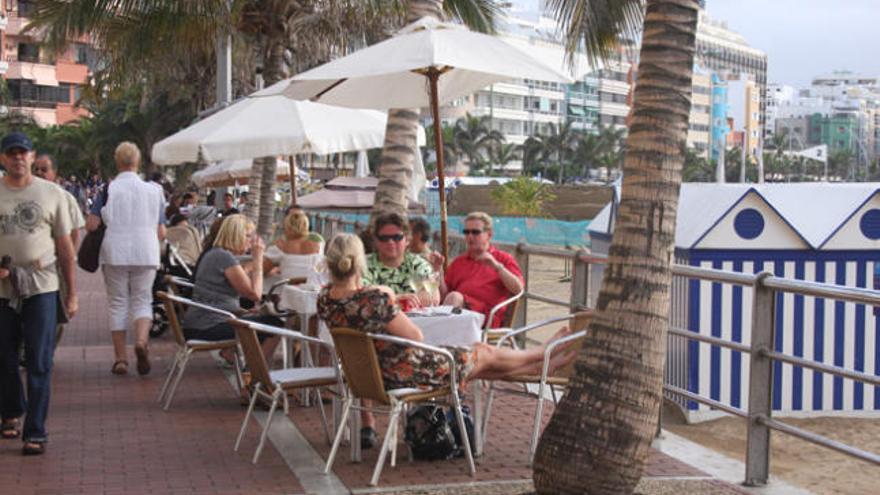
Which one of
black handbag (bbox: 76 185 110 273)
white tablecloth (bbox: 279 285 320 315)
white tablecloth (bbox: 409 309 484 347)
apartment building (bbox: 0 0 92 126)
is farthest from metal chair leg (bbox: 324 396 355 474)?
apartment building (bbox: 0 0 92 126)

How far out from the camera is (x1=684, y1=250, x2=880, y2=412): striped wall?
10469 millimetres

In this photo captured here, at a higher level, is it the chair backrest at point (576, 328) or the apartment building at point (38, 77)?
the apartment building at point (38, 77)

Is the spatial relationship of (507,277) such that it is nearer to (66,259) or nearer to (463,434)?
(463,434)

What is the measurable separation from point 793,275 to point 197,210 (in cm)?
1564

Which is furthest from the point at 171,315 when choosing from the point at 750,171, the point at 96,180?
the point at 750,171

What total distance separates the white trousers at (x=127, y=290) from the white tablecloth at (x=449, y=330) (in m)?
4.18

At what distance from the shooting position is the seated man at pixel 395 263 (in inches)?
330

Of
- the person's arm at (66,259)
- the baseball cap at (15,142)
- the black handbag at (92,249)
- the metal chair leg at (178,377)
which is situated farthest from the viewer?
the black handbag at (92,249)

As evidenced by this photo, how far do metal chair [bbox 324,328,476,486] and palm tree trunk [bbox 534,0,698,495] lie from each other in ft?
3.98

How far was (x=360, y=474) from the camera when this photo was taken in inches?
280

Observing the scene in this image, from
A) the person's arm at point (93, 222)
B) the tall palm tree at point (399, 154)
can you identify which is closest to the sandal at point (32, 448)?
the person's arm at point (93, 222)

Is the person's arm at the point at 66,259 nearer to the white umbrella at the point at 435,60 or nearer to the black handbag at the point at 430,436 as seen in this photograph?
the white umbrella at the point at 435,60

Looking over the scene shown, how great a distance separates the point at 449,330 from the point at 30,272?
2453 millimetres

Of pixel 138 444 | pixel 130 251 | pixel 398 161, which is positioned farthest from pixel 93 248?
pixel 138 444
